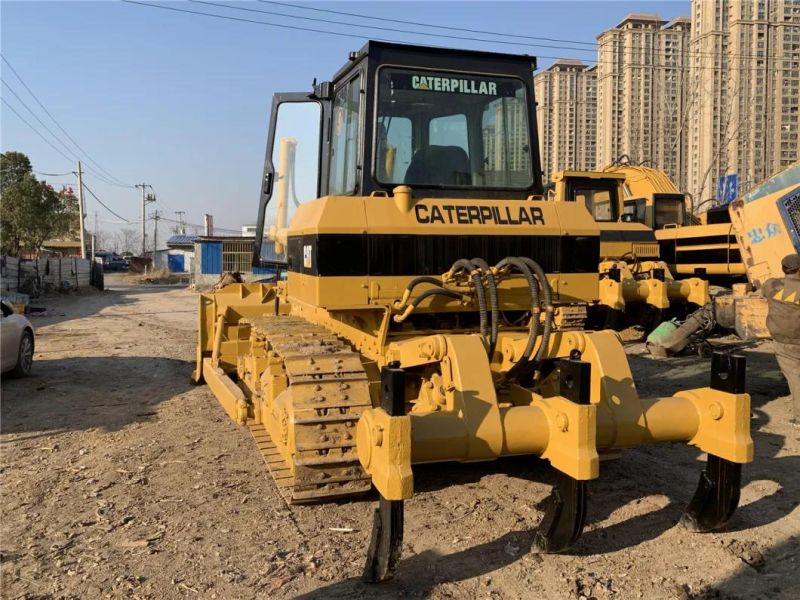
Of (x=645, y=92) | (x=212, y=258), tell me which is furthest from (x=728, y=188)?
(x=212, y=258)

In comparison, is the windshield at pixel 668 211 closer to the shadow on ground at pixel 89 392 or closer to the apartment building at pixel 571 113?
the shadow on ground at pixel 89 392

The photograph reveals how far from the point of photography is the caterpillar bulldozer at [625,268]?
38.3 ft

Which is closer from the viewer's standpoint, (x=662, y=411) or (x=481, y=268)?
(x=662, y=411)

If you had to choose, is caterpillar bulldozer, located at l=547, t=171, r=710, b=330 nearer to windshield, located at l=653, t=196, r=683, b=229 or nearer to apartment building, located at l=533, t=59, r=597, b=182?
windshield, located at l=653, t=196, r=683, b=229

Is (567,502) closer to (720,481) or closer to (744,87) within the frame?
(720,481)

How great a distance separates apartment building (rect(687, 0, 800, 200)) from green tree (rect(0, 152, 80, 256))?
1175 inches

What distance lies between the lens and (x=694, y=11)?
970 inches

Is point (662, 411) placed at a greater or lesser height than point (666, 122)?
lesser

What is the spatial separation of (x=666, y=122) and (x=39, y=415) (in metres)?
26.0

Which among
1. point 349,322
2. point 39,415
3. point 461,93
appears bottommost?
point 39,415

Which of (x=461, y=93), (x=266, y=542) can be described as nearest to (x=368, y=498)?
(x=266, y=542)

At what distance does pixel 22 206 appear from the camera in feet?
107

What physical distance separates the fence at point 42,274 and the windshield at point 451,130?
21.5 m

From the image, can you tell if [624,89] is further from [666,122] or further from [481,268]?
[481,268]
